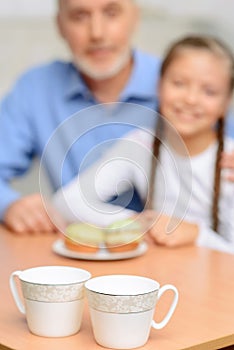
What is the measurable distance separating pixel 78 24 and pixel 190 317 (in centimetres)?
133

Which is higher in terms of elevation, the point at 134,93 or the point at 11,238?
the point at 134,93

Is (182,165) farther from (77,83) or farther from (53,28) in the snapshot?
(53,28)

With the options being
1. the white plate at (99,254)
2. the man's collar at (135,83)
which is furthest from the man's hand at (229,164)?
the man's collar at (135,83)

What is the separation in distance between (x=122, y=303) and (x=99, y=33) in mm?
1362

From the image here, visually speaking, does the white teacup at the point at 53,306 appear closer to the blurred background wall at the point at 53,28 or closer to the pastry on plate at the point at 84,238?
the pastry on plate at the point at 84,238

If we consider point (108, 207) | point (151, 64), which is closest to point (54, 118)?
point (151, 64)

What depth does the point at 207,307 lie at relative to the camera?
1.15m

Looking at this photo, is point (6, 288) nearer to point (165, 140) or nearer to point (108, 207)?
point (108, 207)

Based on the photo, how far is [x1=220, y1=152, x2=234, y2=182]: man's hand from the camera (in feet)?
5.81

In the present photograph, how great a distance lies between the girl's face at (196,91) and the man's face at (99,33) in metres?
0.37

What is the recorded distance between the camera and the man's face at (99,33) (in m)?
2.21

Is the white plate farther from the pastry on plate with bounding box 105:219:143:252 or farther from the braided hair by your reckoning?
the braided hair

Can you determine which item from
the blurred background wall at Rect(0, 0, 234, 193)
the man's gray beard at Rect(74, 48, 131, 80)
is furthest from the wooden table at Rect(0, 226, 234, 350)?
the blurred background wall at Rect(0, 0, 234, 193)

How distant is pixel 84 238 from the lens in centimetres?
147
